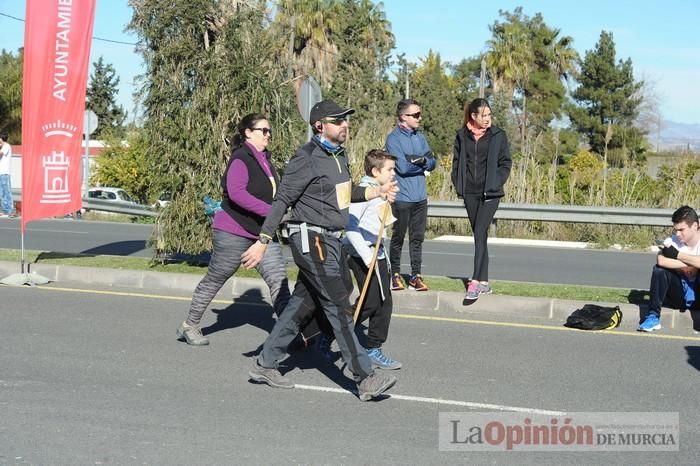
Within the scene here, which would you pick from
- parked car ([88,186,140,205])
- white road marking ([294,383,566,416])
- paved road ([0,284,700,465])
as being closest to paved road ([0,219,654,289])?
paved road ([0,284,700,465])

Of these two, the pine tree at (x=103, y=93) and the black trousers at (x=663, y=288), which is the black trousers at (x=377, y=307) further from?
the pine tree at (x=103, y=93)

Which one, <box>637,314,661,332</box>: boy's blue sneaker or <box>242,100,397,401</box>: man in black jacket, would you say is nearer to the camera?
<box>242,100,397,401</box>: man in black jacket

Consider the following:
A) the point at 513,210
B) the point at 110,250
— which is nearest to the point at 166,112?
the point at 110,250

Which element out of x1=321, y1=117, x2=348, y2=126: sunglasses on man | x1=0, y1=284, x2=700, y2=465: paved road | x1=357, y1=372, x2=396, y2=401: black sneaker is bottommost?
x1=0, y1=284, x2=700, y2=465: paved road

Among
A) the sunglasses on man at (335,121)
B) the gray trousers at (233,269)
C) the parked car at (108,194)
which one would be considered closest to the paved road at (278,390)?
the gray trousers at (233,269)

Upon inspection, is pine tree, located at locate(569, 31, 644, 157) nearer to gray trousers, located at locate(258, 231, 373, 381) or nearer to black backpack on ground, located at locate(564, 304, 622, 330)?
black backpack on ground, located at locate(564, 304, 622, 330)

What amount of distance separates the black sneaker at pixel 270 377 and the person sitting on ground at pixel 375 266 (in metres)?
0.91

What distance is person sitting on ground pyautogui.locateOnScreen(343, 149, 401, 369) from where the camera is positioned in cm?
752

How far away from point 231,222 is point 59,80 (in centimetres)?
444

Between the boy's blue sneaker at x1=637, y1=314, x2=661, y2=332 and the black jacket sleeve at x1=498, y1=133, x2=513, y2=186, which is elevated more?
the black jacket sleeve at x1=498, y1=133, x2=513, y2=186

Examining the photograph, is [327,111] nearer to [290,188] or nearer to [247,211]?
[290,188]

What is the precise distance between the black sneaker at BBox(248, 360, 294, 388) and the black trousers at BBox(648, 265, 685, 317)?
3.75m

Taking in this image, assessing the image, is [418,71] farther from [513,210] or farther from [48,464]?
[48,464]

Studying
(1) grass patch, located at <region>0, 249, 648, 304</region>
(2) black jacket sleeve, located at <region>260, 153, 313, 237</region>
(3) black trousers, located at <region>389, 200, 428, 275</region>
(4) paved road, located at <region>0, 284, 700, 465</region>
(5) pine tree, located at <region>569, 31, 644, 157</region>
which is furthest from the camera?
(5) pine tree, located at <region>569, 31, 644, 157</region>
